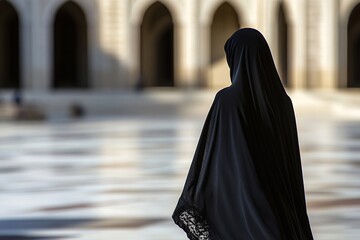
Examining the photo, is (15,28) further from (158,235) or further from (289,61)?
(158,235)

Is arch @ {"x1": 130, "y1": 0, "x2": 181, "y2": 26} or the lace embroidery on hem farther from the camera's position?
arch @ {"x1": 130, "y1": 0, "x2": 181, "y2": 26}

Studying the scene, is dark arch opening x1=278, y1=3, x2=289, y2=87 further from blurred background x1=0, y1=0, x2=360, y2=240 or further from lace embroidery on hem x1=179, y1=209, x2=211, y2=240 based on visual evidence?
lace embroidery on hem x1=179, y1=209, x2=211, y2=240

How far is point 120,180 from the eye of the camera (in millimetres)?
8141

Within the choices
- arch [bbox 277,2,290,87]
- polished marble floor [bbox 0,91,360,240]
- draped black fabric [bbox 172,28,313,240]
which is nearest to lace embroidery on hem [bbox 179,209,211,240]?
draped black fabric [bbox 172,28,313,240]

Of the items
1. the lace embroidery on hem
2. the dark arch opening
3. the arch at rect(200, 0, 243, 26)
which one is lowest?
the lace embroidery on hem

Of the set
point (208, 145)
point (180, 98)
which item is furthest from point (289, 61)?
point (208, 145)

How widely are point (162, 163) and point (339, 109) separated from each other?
34.9 ft

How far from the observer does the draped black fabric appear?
314 cm

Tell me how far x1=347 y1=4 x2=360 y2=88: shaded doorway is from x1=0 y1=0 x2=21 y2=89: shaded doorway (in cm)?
1161

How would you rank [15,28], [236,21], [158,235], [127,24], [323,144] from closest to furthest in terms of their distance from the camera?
1. [158,235]
2. [323,144]
3. [127,24]
4. [236,21]
5. [15,28]

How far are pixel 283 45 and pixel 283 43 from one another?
0.07 m

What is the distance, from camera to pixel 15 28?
97.1 ft

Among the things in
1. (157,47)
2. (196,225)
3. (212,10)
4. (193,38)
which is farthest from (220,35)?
(196,225)

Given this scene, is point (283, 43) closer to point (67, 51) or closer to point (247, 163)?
point (67, 51)
